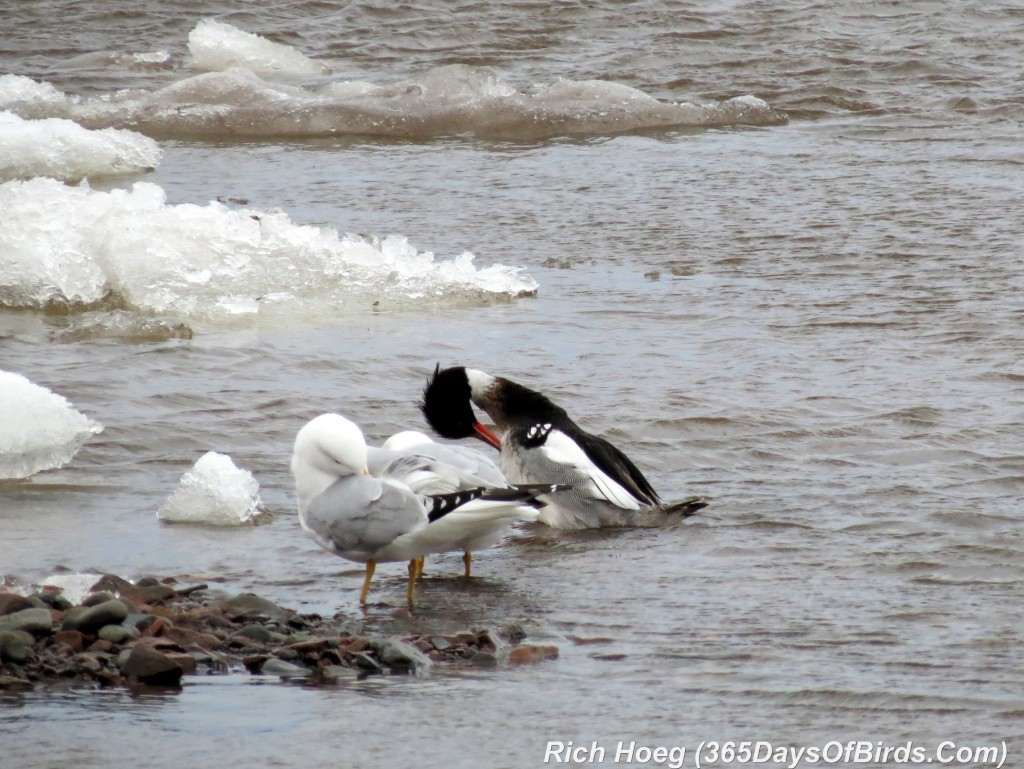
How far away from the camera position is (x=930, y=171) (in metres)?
11.9

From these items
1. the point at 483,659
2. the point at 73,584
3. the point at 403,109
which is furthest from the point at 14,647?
the point at 403,109

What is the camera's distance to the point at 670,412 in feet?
23.9

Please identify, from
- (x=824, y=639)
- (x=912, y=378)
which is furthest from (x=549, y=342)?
(x=824, y=639)

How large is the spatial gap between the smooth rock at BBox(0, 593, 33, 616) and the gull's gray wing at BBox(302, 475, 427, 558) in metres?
1.03

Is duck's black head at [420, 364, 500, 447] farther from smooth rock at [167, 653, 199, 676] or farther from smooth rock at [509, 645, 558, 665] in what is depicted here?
smooth rock at [167, 653, 199, 676]

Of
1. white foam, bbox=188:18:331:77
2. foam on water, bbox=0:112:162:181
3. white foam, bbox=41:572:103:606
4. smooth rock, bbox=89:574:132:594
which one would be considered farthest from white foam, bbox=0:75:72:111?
smooth rock, bbox=89:574:132:594

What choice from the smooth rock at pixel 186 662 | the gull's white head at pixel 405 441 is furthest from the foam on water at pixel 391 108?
the smooth rock at pixel 186 662

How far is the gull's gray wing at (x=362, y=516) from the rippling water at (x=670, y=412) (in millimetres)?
218

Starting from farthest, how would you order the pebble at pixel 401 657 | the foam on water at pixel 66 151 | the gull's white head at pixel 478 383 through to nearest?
1. the foam on water at pixel 66 151
2. the gull's white head at pixel 478 383
3. the pebble at pixel 401 657

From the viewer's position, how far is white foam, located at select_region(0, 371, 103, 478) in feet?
20.6

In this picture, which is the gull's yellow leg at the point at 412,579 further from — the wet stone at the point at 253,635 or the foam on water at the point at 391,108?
the foam on water at the point at 391,108

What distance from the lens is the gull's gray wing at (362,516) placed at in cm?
518

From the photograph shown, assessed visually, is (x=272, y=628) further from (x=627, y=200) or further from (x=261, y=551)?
(x=627, y=200)

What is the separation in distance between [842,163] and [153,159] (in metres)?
5.31
